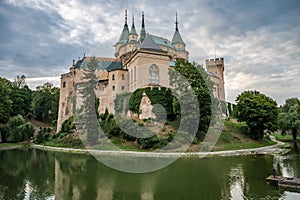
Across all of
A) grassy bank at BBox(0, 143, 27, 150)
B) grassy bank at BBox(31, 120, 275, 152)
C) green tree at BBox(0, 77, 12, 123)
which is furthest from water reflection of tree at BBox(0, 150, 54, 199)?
green tree at BBox(0, 77, 12, 123)

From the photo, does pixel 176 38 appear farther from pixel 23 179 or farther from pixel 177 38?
pixel 23 179

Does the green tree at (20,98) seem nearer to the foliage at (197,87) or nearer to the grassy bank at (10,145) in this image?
the grassy bank at (10,145)

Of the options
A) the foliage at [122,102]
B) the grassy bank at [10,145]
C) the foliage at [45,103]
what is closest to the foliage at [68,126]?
the grassy bank at [10,145]

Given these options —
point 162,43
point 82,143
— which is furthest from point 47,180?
point 162,43

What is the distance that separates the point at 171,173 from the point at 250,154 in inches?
427

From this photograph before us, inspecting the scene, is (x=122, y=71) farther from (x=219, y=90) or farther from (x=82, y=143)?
(x=219, y=90)

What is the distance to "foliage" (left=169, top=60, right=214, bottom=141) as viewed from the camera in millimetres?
26125

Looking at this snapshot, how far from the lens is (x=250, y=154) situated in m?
22.8

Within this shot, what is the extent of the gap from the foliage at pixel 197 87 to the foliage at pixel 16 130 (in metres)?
20.5

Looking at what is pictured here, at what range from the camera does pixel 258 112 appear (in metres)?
28.6

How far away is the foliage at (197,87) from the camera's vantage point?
26.1 m

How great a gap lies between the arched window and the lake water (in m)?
16.0

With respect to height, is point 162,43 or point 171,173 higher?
point 162,43

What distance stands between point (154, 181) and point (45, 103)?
4411 cm
